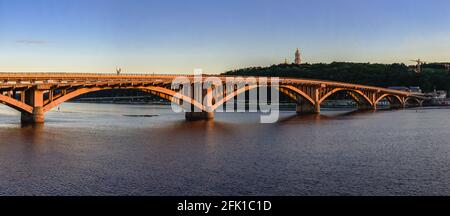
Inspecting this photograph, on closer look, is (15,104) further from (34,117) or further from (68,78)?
(68,78)

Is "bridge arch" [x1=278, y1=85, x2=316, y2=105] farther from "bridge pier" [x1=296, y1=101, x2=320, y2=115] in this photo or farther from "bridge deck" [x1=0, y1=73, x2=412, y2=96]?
"bridge deck" [x1=0, y1=73, x2=412, y2=96]

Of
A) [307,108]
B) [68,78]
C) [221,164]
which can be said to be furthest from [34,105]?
[307,108]

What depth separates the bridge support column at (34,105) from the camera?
190ft

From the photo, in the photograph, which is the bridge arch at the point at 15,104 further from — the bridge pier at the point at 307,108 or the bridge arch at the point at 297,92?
the bridge pier at the point at 307,108

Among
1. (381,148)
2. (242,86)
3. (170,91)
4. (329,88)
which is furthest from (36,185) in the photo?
(329,88)

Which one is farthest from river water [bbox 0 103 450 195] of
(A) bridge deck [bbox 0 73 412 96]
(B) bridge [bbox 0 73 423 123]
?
(B) bridge [bbox 0 73 423 123]

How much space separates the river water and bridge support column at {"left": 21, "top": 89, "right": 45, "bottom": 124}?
8260mm

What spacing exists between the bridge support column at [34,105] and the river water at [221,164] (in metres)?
8.26

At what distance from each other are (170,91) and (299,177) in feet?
152

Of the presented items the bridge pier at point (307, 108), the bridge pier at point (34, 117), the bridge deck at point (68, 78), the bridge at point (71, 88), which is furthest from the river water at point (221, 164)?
→ the bridge pier at point (307, 108)

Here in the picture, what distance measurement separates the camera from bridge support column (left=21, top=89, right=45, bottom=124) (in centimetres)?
5780

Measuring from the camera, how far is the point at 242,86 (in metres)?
86.2

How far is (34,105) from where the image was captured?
58938 mm
